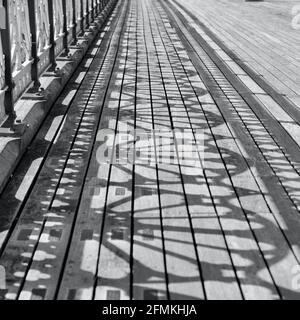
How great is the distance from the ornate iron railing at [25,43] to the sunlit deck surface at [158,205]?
0.53 metres

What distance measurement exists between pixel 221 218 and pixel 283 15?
18.0 metres

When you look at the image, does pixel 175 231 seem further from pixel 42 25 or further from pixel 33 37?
pixel 42 25

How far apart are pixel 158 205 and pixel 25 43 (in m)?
2.88

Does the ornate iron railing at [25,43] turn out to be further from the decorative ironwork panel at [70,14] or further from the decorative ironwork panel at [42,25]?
the decorative ironwork panel at [70,14]

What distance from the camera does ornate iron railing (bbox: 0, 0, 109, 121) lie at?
15.2 feet

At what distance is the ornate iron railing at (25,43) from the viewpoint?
4641 millimetres

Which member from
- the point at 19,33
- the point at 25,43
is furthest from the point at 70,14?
the point at 19,33

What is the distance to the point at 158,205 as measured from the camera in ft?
13.0

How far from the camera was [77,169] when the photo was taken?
180 inches

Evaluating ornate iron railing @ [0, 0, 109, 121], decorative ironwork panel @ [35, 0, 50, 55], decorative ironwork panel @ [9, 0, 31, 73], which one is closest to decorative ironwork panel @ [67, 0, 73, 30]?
ornate iron railing @ [0, 0, 109, 121]

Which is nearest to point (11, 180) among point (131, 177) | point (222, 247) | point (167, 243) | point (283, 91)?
point (131, 177)

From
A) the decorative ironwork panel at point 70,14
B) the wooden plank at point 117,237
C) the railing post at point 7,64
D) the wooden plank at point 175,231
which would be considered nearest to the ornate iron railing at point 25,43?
the railing post at point 7,64

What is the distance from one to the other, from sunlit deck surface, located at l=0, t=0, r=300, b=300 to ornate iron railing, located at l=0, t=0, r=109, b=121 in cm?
53

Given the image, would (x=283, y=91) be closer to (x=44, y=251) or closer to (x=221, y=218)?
(x=221, y=218)
